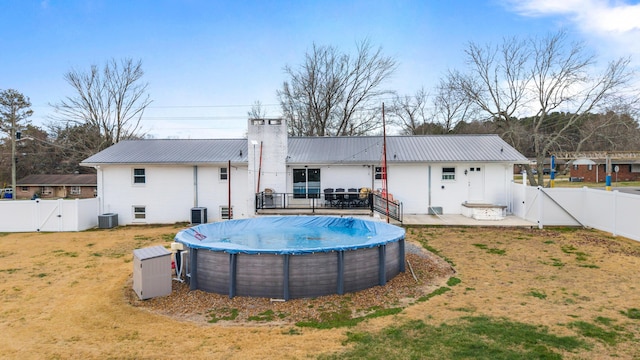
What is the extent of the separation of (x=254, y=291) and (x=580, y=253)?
397 inches

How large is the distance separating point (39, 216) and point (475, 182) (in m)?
21.8

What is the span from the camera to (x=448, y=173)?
58.4 ft

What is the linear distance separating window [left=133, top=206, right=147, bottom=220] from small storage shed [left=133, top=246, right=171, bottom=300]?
38.8 feet

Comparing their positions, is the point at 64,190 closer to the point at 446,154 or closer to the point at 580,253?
the point at 446,154

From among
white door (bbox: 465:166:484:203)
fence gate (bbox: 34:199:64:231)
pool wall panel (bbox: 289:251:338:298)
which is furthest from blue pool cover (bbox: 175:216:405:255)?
fence gate (bbox: 34:199:64:231)

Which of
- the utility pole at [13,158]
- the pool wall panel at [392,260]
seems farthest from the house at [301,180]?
the utility pole at [13,158]

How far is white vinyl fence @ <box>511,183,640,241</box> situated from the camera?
38.9ft

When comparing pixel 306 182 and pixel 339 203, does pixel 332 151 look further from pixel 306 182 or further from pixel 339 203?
pixel 339 203

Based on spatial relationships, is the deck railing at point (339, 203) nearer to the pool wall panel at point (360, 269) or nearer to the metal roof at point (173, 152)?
the metal roof at point (173, 152)

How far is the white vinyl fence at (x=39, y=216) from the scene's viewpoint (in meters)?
15.4

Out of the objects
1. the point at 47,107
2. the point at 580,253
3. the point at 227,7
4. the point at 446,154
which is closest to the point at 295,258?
the point at 580,253

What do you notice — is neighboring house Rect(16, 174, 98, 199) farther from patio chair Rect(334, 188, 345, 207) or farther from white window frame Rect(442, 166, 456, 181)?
white window frame Rect(442, 166, 456, 181)

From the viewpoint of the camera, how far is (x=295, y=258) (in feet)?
22.2

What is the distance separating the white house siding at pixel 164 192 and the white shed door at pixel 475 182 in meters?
12.1
